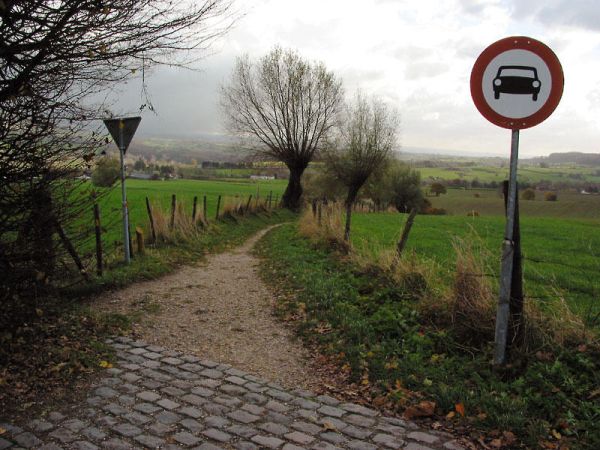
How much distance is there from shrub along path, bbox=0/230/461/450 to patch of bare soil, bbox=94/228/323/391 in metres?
0.02

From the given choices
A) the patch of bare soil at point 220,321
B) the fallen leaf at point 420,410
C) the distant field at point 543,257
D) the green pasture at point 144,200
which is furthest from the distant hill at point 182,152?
the fallen leaf at point 420,410

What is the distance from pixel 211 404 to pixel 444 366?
258cm

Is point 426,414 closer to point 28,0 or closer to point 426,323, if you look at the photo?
point 426,323

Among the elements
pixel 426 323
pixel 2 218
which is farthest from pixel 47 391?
pixel 426 323

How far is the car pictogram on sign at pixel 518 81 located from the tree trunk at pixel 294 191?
3375cm

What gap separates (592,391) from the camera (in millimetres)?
4660

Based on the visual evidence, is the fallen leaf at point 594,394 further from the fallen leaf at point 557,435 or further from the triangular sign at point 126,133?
the triangular sign at point 126,133

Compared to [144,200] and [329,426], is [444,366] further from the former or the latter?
[144,200]

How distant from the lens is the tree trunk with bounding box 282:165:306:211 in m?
38.9

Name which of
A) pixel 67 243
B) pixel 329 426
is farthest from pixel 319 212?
pixel 329 426

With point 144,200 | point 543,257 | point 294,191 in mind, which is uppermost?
point 294,191

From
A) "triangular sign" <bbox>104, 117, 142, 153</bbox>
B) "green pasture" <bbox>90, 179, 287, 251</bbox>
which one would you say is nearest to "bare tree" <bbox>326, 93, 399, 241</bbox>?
"green pasture" <bbox>90, 179, 287, 251</bbox>

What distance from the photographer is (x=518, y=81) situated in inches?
194

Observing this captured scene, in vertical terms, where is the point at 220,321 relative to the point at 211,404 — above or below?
below
